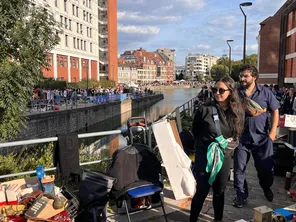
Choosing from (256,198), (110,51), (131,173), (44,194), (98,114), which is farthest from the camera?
(110,51)

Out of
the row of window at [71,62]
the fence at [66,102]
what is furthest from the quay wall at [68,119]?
the row of window at [71,62]

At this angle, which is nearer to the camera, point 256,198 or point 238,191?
point 238,191

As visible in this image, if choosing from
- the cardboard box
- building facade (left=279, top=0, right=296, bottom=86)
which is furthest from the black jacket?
building facade (left=279, top=0, right=296, bottom=86)

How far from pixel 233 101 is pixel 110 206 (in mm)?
2399

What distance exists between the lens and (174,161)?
153 inches

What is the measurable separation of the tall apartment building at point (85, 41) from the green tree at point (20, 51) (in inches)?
1248

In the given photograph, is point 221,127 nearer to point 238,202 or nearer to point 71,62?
point 238,202

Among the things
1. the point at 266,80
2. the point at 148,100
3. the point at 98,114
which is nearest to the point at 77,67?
the point at 148,100

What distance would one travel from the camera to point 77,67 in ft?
173

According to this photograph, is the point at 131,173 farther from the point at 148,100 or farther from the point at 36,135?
the point at 148,100

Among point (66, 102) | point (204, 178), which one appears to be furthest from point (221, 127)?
point (66, 102)

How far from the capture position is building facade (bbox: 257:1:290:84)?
44.5m

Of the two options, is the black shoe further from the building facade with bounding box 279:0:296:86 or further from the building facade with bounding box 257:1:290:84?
the building facade with bounding box 257:1:290:84

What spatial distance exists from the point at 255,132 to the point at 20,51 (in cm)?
530
